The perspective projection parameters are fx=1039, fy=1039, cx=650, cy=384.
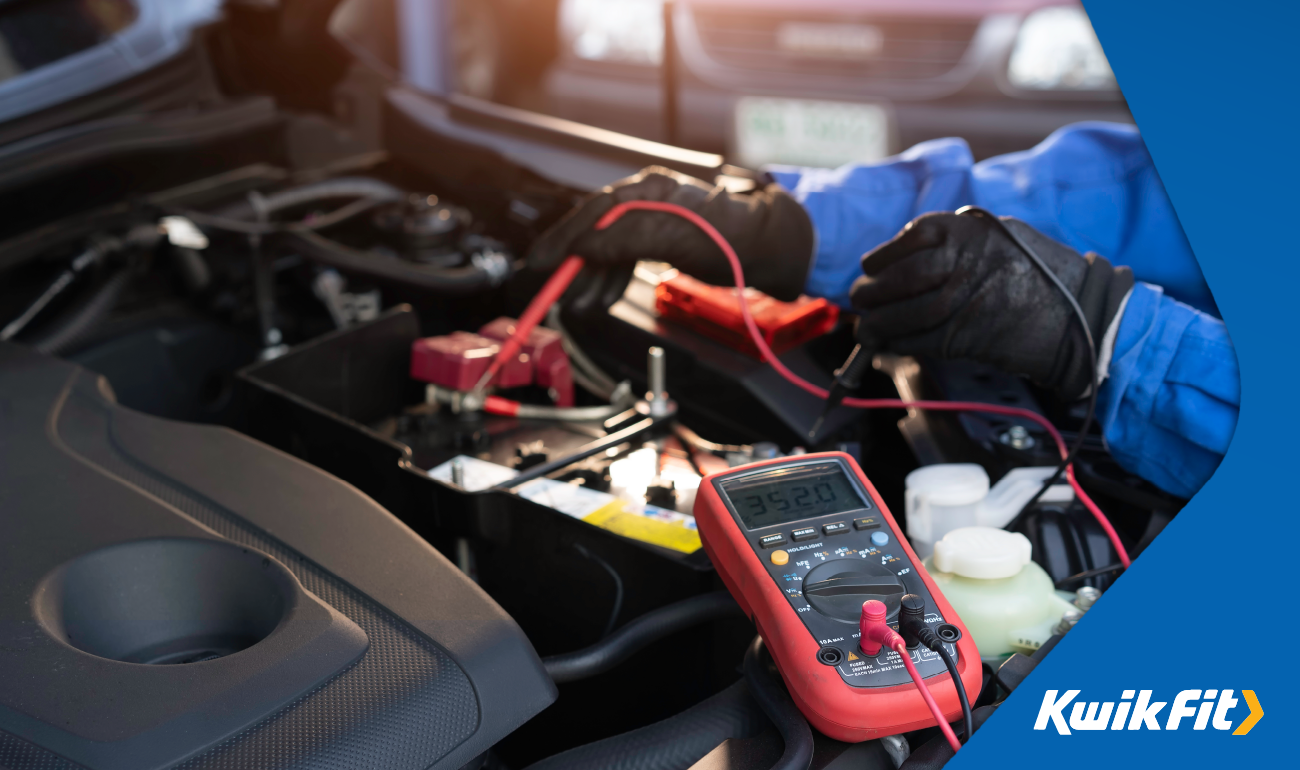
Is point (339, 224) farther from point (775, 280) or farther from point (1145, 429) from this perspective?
point (1145, 429)

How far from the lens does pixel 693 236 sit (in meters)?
1.05

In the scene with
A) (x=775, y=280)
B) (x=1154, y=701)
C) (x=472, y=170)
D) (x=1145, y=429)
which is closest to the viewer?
(x=1154, y=701)

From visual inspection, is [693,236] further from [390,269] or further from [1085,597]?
[1085,597]

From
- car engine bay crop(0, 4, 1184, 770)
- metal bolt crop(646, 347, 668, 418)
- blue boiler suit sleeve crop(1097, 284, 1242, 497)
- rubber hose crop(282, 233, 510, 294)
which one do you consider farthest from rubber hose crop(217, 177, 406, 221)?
blue boiler suit sleeve crop(1097, 284, 1242, 497)

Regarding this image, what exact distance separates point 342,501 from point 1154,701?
1.73 ft

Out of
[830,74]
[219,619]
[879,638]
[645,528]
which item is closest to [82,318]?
[219,619]

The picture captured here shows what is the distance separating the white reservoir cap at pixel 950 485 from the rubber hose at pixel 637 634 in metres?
0.18

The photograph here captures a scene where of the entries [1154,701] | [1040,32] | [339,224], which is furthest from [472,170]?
[1040,32]

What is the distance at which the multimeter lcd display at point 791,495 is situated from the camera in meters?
0.68

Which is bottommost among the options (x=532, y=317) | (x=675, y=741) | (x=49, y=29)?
(x=675, y=741)

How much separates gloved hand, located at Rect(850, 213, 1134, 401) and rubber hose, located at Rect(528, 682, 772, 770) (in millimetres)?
370

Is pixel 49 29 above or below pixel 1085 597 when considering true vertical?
above

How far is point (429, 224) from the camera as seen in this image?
1229 millimetres

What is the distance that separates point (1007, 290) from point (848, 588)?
0.32m
